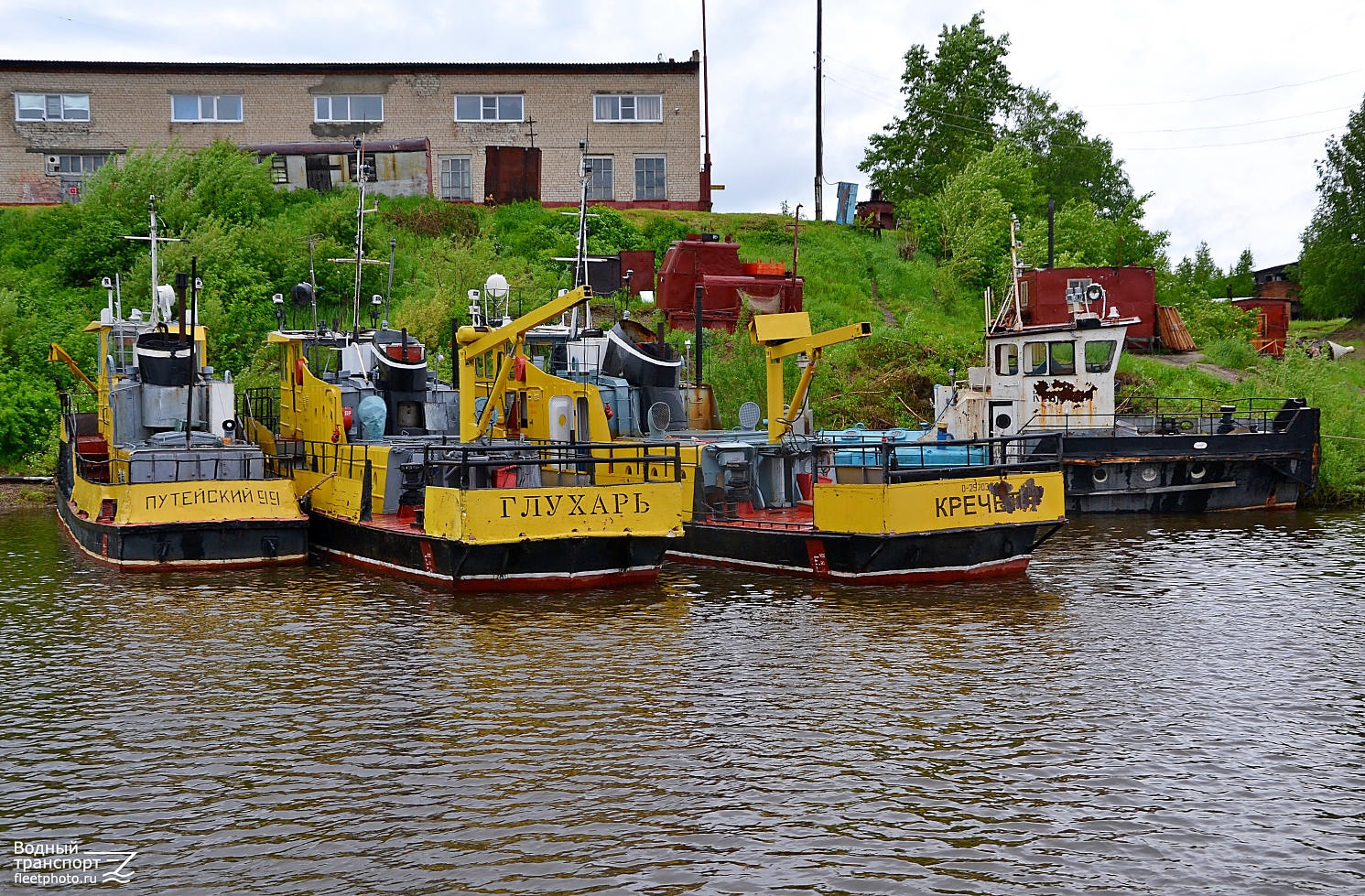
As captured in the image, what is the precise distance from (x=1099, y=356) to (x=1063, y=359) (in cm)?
76

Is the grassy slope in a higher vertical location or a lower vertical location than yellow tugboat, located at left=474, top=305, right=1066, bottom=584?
higher

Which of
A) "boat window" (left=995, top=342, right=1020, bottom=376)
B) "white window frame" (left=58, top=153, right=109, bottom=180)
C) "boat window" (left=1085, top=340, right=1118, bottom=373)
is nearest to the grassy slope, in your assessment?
"boat window" (left=1085, top=340, right=1118, bottom=373)

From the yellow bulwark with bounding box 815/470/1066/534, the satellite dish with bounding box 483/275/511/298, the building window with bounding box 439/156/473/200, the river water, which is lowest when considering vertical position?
the river water

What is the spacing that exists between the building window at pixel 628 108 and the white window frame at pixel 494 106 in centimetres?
289

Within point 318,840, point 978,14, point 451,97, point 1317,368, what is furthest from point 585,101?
point 318,840

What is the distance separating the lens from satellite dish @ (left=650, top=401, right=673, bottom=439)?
22562 millimetres

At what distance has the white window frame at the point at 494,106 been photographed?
49.7 metres

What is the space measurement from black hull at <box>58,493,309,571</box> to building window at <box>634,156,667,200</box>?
105ft

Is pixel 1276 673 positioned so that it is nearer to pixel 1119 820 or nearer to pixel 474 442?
pixel 1119 820

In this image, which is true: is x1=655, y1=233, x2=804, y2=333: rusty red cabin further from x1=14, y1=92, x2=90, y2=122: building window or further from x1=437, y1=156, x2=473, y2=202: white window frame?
x1=14, y1=92, x2=90, y2=122: building window

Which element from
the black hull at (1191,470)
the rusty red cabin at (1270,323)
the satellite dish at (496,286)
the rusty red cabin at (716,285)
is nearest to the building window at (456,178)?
the rusty red cabin at (716,285)

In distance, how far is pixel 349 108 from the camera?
49406 mm

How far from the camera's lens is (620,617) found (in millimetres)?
17047

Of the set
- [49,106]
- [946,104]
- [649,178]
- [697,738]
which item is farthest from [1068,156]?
[697,738]
